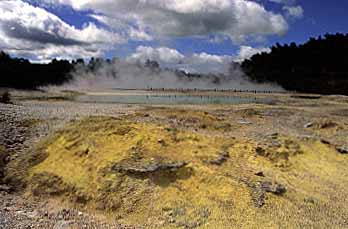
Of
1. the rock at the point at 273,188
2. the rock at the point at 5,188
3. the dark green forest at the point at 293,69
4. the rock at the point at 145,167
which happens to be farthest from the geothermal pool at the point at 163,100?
the rock at the point at 273,188

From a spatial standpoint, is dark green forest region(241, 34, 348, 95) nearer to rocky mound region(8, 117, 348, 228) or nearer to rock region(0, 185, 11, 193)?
rocky mound region(8, 117, 348, 228)

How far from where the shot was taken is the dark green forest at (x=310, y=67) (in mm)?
79062

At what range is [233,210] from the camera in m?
11.9

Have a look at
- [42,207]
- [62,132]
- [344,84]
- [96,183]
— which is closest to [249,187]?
[96,183]

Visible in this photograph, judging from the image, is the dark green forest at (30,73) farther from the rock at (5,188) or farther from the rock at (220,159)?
the rock at (220,159)

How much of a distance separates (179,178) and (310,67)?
265ft

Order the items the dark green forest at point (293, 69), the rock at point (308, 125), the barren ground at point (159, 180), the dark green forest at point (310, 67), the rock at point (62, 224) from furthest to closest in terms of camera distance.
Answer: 1. the dark green forest at point (310, 67)
2. the dark green forest at point (293, 69)
3. the rock at point (308, 125)
4. the barren ground at point (159, 180)
5. the rock at point (62, 224)

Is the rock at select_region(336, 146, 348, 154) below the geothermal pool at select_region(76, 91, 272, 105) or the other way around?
the other way around

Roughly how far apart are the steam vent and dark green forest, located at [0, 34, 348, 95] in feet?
171

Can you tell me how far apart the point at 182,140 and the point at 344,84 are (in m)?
65.6

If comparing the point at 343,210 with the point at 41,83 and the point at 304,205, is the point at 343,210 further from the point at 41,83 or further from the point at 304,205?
the point at 41,83

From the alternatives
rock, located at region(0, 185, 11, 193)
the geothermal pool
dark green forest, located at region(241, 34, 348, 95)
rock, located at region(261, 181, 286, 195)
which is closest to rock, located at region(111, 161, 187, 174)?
rock, located at region(261, 181, 286, 195)

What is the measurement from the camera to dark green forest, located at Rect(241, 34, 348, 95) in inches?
3113

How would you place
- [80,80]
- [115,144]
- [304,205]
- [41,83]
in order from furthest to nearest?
[80,80] → [41,83] → [115,144] → [304,205]
